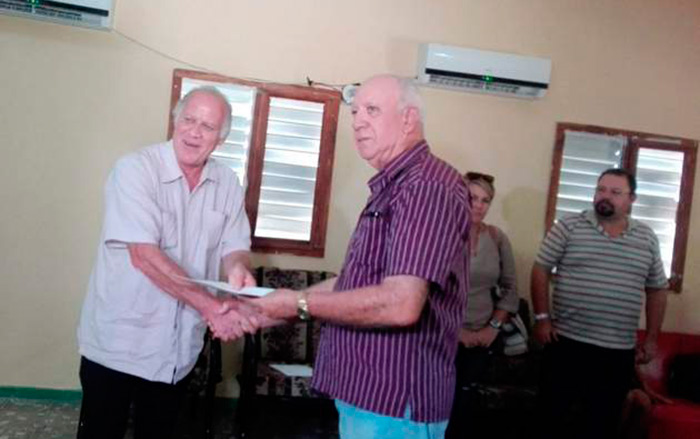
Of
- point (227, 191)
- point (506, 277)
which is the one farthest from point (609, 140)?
point (227, 191)

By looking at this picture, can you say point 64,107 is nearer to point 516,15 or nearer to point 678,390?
point 516,15

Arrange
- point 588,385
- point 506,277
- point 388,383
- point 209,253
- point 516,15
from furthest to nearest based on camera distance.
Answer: point 516,15
point 506,277
point 588,385
point 209,253
point 388,383

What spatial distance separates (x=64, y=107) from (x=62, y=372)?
1522 millimetres

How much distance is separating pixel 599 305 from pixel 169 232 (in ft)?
6.87

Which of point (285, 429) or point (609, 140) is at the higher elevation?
point (609, 140)

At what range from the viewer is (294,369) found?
355 centimetres

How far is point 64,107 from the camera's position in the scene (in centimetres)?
385

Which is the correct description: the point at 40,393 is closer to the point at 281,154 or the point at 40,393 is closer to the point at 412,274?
the point at 281,154

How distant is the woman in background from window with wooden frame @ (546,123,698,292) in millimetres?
1113

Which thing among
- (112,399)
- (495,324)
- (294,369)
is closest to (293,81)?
(294,369)

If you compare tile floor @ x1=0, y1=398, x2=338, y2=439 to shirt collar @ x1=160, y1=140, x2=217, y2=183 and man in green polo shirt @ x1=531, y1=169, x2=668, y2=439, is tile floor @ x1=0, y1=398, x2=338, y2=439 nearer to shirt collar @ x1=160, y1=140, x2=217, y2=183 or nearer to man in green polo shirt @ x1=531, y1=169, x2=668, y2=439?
man in green polo shirt @ x1=531, y1=169, x2=668, y2=439

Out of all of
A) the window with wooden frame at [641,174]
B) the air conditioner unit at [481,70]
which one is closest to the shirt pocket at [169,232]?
the air conditioner unit at [481,70]

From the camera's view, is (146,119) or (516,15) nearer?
(146,119)

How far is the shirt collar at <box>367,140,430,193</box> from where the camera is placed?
4.93ft
